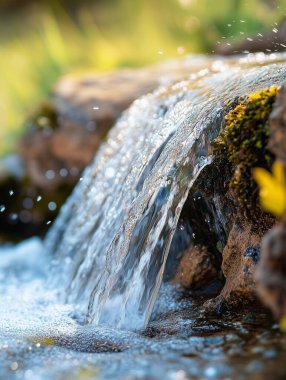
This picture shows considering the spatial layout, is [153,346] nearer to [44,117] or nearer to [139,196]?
[139,196]

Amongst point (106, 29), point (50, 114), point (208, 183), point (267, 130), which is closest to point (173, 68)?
point (50, 114)

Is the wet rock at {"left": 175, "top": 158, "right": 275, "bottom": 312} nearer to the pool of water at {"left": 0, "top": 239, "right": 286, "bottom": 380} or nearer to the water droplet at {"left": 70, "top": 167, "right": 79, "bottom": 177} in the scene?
the pool of water at {"left": 0, "top": 239, "right": 286, "bottom": 380}

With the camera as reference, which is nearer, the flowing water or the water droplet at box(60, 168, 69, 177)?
the flowing water

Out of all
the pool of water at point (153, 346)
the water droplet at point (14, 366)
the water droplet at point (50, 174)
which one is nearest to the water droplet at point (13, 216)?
the water droplet at point (50, 174)

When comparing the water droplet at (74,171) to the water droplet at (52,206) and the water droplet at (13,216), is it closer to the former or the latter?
the water droplet at (52,206)

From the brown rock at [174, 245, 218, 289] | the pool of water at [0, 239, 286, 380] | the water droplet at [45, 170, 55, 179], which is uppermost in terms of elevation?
the water droplet at [45, 170, 55, 179]

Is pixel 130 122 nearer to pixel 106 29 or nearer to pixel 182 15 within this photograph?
pixel 182 15

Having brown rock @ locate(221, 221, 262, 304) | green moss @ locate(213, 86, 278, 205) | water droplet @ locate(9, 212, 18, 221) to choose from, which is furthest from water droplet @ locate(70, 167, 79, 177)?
green moss @ locate(213, 86, 278, 205)
